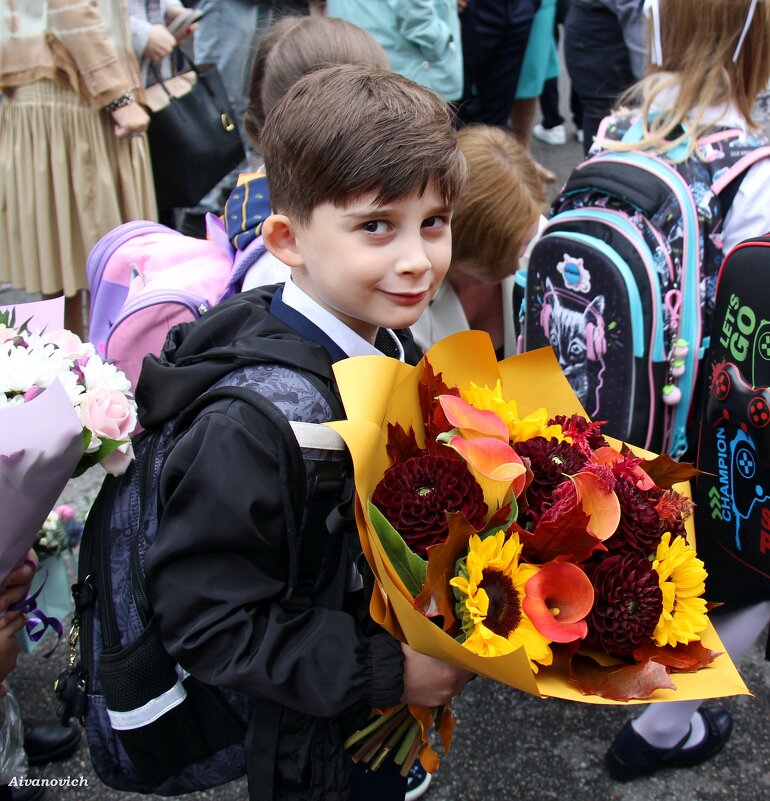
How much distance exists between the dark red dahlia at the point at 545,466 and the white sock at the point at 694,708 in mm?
1027

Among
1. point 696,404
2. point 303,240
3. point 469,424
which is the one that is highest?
point 303,240

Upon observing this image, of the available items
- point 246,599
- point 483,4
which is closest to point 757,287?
point 246,599

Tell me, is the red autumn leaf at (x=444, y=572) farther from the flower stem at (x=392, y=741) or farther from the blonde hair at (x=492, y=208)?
the blonde hair at (x=492, y=208)

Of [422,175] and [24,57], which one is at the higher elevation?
[422,175]

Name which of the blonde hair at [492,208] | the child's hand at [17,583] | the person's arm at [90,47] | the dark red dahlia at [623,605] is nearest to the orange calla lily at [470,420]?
the dark red dahlia at [623,605]

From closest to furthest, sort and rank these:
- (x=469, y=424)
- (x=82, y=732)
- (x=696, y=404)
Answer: (x=469, y=424) → (x=696, y=404) → (x=82, y=732)

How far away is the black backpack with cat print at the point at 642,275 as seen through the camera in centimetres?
198

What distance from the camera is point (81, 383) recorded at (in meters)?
1.49

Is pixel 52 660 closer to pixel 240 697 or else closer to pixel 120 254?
pixel 120 254

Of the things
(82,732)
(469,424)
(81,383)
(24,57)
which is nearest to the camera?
(469,424)

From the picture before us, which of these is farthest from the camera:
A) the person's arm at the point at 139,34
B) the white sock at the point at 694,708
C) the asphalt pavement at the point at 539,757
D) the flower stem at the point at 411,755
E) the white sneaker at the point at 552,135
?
the white sneaker at the point at 552,135

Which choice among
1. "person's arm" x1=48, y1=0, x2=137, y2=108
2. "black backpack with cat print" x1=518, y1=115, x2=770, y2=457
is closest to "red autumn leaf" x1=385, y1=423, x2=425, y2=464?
"black backpack with cat print" x1=518, y1=115, x2=770, y2=457

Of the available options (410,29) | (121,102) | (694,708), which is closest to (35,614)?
(694,708)

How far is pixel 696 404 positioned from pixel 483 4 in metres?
3.28
